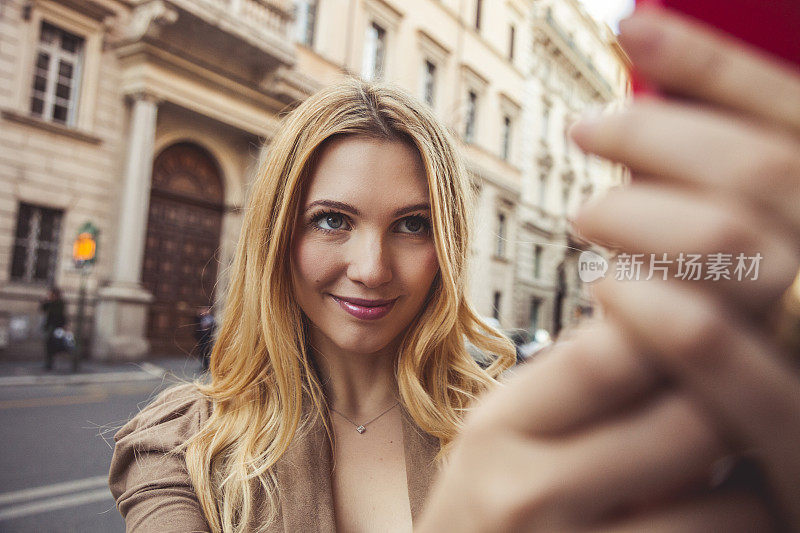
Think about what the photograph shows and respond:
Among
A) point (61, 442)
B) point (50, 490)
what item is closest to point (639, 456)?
point (50, 490)

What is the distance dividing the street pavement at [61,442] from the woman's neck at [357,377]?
0.33 meters

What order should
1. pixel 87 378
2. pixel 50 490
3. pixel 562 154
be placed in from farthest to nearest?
pixel 87 378 < pixel 50 490 < pixel 562 154

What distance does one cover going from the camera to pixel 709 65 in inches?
6.4

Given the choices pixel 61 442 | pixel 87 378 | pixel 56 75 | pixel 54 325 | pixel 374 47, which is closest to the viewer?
pixel 61 442

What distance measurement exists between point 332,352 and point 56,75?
332 inches

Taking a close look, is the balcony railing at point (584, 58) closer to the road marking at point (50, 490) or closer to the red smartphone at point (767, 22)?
the red smartphone at point (767, 22)

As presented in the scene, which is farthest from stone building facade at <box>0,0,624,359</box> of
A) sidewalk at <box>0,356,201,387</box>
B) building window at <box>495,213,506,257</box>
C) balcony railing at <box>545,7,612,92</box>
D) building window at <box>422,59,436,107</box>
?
balcony railing at <box>545,7,612,92</box>

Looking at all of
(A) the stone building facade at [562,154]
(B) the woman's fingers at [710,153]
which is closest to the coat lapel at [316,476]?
(A) the stone building facade at [562,154]

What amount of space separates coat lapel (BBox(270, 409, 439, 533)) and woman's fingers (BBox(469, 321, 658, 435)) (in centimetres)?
81

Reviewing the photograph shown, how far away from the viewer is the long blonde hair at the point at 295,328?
987 mm

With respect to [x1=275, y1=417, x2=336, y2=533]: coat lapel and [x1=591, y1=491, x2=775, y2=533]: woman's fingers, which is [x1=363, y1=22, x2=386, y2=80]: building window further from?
[x1=591, y1=491, x2=775, y2=533]: woman's fingers

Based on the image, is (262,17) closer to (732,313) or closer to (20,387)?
(20,387)

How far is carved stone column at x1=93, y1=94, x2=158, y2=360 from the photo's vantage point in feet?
25.8

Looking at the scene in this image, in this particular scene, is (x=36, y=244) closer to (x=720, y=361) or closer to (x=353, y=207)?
(x=353, y=207)
